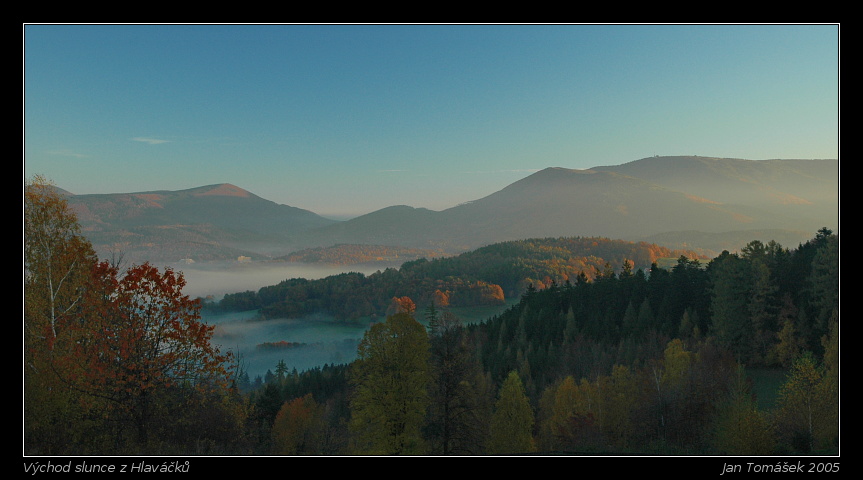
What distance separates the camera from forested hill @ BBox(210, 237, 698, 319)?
419 feet

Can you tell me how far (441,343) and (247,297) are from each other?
123184 millimetres

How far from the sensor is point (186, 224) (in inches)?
3310

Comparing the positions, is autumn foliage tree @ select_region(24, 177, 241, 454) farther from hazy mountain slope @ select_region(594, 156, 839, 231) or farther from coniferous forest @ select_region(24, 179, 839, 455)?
hazy mountain slope @ select_region(594, 156, 839, 231)

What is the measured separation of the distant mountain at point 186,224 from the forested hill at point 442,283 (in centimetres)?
2139

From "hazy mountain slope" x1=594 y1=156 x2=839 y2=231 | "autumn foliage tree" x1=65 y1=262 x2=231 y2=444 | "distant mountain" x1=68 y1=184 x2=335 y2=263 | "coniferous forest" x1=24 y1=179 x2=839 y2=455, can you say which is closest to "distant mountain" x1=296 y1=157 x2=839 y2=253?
"hazy mountain slope" x1=594 y1=156 x2=839 y2=231

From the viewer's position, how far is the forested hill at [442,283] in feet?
419

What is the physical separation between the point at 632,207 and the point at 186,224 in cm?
12245

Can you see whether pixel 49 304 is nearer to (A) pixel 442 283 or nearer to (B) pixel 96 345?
(B) pixel 96 345

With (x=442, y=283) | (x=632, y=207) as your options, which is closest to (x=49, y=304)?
(x=442, y=283)

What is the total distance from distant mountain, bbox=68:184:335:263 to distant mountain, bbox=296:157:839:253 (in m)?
33.3

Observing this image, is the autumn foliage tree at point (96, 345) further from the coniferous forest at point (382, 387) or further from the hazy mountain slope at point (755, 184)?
the hazy mountain slope at point (755, 184)

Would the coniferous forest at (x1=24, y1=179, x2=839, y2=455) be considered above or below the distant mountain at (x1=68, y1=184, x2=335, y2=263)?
below

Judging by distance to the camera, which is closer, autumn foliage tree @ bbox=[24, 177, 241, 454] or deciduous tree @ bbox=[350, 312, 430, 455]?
autumn foliage tree @ bbox=[24, 177, 241, 454]

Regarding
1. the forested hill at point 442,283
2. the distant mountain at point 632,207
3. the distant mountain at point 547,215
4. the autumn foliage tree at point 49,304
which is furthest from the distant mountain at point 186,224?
the autumn foliage tree at point 49,304
